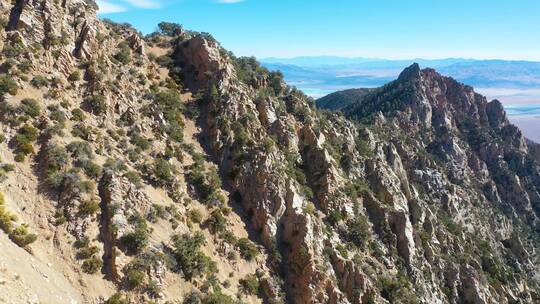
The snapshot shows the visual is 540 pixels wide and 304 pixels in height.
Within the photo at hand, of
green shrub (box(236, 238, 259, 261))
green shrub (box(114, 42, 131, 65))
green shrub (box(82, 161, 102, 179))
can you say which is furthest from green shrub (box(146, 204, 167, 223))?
green shrub (box(114, 42, 131, 65))

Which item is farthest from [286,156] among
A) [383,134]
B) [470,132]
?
[470,132]

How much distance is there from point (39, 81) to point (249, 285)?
29.4 metres

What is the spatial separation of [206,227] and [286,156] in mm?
17988

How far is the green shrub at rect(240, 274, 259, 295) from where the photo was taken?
41.8 meters

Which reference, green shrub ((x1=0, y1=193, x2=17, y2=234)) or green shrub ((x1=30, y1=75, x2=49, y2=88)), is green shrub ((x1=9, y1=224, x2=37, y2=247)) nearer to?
green shrub ((x1=0, y1=193, x2=17, y2=234))

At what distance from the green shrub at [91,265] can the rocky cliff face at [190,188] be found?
0.16 m

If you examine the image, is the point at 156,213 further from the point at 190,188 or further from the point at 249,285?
the point at 249,285

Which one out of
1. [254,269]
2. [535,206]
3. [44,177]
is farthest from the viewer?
[535,206]

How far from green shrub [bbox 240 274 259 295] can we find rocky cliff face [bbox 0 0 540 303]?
0.46 feet

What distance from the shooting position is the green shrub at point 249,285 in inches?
1644

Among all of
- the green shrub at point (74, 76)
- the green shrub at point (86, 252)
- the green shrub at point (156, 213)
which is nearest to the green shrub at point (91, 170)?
the green shrub at point (156, 213)

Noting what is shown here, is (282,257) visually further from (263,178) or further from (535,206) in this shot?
(535,206)

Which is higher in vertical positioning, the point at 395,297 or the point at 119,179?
the point at 119,179

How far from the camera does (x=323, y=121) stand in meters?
78.4
